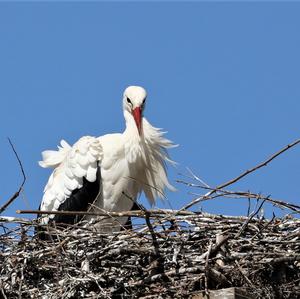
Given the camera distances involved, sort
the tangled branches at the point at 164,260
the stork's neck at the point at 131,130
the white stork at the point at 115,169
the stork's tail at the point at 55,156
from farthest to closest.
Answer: the stork's tail at the point at 55,156 → the stork's neck at the point at 131,130 → the white stork at the point at 115,169 → the tangled branches at the point at 164,260

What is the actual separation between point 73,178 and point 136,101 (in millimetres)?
675

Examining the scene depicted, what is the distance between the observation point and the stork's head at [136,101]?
24.0ft

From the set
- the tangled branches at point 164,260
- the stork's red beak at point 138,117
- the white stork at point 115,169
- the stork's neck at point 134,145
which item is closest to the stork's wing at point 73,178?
the white stork at point 115,169

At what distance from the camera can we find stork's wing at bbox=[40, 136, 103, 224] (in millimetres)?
7250

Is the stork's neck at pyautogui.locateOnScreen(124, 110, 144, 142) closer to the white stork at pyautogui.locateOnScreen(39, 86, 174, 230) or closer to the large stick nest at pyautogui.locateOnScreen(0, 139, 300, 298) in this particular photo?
the white stork at pyautogui.locateOnScreen(39, 86, 174, 230)

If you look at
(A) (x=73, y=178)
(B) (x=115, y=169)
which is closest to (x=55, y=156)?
(A) (x=73, y=178)

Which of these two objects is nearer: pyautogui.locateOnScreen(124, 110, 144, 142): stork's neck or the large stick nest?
the large stick nest

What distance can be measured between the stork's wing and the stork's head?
310 millimetres

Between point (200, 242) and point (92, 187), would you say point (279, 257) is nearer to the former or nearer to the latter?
point (200, 242)

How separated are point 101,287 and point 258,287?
810 millimetres

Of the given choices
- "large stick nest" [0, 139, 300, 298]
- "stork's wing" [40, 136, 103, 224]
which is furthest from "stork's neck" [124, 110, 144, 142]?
"large stick nest" [0, 139, 300, 298]

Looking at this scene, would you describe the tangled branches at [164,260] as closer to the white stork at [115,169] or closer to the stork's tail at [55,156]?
the white stork at [115,169]

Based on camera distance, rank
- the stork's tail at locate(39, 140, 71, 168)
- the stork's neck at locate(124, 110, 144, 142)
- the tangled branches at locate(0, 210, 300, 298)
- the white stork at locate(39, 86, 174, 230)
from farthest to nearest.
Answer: the stork's tail at locate(39, 140, 71, 168) < the stork's neck at locate(124, 110, 144, 142) < the white stork at locate(39, 86, 174, 230) < the tangled branches at locate(0, 210, 300, 298)

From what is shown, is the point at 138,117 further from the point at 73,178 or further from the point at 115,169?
the point at 73,178
